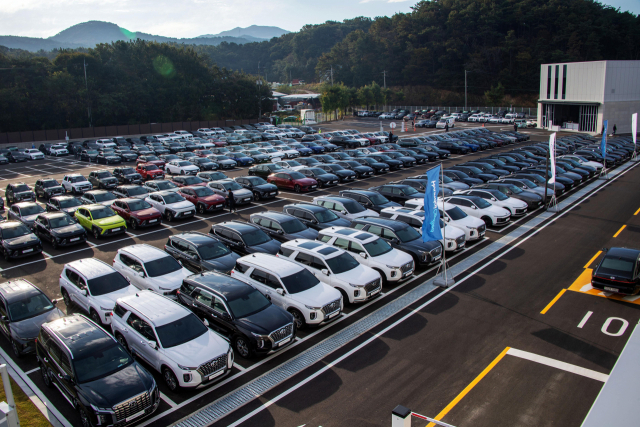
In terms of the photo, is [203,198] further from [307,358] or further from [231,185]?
[307,358]

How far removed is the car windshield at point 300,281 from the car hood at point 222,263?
9.19ft

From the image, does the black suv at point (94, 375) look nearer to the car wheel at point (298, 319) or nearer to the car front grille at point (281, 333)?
the car front grille at point (281, 333)

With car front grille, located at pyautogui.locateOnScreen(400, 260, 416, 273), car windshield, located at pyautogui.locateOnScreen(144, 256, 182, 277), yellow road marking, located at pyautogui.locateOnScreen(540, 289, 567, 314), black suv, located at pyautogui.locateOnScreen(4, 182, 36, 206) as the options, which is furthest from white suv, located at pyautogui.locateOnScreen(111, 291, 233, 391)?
black suv, located at pyautogui.locateOnScreen(4, 182, 36, 206)

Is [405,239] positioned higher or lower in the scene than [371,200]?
lower

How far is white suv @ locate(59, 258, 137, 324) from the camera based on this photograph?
12.7 metres

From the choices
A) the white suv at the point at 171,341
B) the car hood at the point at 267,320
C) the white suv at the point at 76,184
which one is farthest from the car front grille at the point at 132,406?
the white suv at the point at 76,184

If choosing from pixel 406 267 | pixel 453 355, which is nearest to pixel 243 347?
pixel 453 355

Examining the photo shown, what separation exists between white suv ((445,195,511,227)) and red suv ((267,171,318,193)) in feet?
32.3

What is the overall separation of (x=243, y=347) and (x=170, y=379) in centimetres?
190

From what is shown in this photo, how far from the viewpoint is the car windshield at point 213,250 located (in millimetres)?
15531

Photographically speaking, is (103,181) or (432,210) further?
(103,181)

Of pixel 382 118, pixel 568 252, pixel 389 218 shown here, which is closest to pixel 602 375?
pixel 568 252

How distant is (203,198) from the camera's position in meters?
25.0

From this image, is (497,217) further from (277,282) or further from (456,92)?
(456,92)
